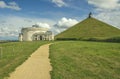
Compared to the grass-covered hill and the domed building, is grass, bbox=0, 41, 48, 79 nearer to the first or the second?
the domed building

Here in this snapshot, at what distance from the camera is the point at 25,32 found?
79.1 metres

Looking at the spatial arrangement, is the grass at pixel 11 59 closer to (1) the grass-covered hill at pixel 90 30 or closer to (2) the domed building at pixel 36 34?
(2) the domed building at pixel 36 34

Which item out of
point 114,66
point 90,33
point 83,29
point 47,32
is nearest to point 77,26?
point 83,29

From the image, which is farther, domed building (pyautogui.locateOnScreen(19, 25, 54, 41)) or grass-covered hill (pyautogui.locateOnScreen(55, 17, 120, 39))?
grass-covered hill (pyautogui.locateOnScreen(55, 17, 120, 39))

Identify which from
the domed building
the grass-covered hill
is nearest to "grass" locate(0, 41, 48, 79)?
the domed building

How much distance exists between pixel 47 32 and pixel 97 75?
63.6 m

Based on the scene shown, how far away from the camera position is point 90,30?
107 meters

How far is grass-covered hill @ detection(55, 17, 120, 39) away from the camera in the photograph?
98.1 m

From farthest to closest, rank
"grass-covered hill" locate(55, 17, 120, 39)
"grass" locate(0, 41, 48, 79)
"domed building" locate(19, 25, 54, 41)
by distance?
"grass-covered hill" locate(55, 17, 120, 39), "domed building" locate(19, 25, 54, 41), "grass" locate(0, 41, 48, 79)

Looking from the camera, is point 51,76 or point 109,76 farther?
point 109,76

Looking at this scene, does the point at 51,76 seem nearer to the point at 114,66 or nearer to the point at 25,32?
the point at 114,66

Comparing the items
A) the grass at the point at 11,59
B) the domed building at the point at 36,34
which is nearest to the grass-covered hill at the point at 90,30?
the domed building at the point at 36,34

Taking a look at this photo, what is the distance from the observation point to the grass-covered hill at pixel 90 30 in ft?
322

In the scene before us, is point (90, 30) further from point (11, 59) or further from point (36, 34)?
point (11, 59)
